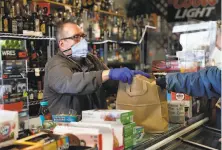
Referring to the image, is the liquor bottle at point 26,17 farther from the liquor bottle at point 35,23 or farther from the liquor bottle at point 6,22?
the liquor bottle at point 6,22

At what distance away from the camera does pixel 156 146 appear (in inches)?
76.0

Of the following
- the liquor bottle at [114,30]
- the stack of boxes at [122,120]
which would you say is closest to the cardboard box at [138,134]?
the stack of boxes at [122,120]

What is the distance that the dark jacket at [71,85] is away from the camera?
2.00 meters

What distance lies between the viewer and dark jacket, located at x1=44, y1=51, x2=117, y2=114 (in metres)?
2.00

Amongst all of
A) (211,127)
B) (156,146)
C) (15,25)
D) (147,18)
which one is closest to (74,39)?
(156,146)

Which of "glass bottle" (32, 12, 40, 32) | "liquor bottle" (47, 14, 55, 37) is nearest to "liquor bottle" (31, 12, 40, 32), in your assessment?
"glass bottle" (32, 12, 40, 32)

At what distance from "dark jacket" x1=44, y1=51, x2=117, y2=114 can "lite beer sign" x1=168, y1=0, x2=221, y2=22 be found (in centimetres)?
495

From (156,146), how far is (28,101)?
8.60ft

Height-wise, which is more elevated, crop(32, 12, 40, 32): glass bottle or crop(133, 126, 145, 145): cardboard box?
crop(32, 12, 40, 32): glass bottle

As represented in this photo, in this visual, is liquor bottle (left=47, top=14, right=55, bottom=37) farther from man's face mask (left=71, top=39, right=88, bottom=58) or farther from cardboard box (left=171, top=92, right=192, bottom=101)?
cardboard box (left=171, top=92, right=192, bottom=101)

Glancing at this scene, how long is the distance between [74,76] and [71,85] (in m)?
0.06

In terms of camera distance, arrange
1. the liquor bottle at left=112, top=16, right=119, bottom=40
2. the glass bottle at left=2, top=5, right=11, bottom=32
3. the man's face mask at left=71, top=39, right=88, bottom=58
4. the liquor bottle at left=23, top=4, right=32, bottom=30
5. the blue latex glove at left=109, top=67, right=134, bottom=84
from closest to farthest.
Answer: the blue latex glove at left=109, top=67, right=134, bottom=84
the man's face mask at left=71, top=39, right=88, bottom=58
the glass bottle at left=2, top=5, right=11, bottom=32
the liquor bottle at left=23, top=4, right=32, bottom=30
the liquor bottle at left=112, top=16, right=119, bottom=40

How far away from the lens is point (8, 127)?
129 cm

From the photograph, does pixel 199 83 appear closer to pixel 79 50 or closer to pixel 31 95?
pixel 79 50
